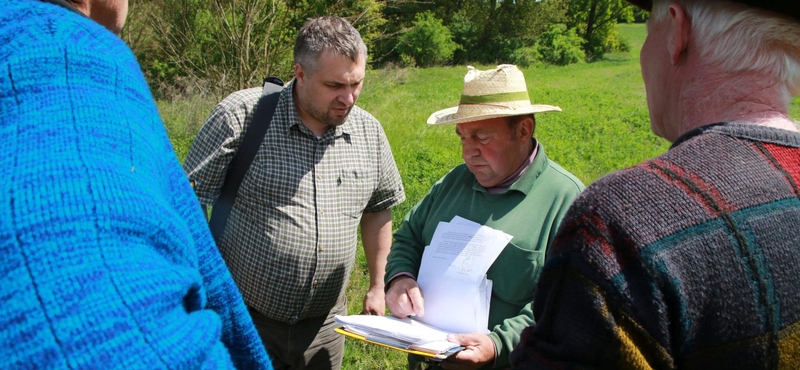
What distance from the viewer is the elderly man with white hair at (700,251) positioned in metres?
1.01

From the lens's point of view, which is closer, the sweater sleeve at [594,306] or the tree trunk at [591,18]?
the sweater sleeve at [594,306]

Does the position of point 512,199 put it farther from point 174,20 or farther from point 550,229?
point 174,20

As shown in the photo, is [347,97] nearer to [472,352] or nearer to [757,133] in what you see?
[472,352]

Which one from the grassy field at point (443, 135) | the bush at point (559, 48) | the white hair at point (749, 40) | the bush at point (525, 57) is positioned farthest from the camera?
the bush at point (559, 48)

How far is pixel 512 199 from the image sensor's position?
2.52m

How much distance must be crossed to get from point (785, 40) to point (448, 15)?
4900 centimetres

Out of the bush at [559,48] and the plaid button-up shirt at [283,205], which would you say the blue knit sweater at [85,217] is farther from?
the bush at [559,48]

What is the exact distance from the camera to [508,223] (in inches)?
95.3

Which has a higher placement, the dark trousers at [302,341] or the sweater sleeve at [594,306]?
the sweater sleeve at [594,306]

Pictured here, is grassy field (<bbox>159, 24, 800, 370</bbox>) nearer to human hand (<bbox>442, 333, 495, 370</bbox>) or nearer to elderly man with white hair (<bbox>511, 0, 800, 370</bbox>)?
human hand (<bbox>442, 333, 495, 370</bbox>)

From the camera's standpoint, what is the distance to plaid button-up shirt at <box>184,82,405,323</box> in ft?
9.27

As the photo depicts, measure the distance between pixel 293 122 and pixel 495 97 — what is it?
3.54 feet

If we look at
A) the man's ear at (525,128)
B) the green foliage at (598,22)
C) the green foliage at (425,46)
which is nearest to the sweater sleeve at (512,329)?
the man's ear at (525,128)

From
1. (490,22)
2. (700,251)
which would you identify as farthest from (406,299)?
(490,22)
